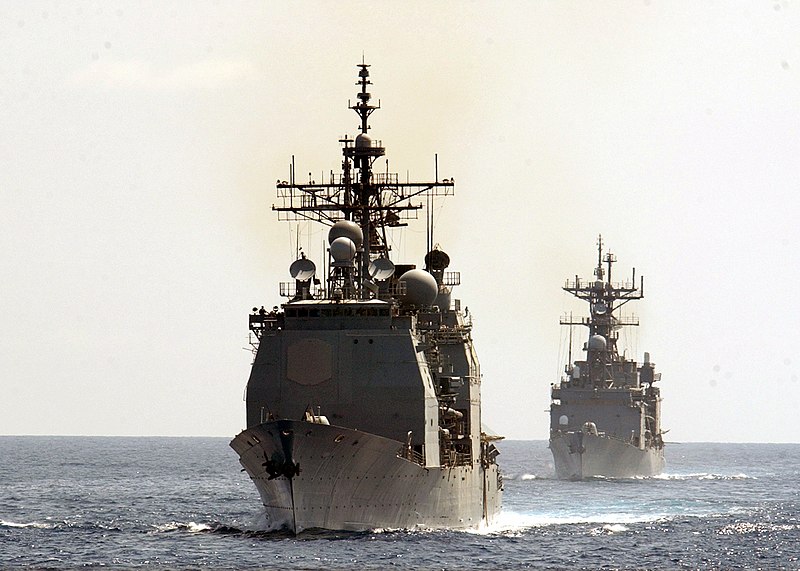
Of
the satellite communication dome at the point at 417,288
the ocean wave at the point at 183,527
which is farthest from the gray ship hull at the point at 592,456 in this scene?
the ocean wave at the point at 183,527

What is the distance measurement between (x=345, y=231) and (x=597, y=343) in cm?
4716

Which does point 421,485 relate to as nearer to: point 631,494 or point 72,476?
point 631,494

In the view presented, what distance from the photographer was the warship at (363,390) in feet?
120

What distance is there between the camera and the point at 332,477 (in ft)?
119

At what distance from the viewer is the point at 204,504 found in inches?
2158

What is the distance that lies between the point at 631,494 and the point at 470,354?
25020mm

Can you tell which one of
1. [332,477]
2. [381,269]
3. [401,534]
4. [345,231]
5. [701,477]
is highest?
[345,231]

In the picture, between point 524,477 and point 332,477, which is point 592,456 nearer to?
point 524,477

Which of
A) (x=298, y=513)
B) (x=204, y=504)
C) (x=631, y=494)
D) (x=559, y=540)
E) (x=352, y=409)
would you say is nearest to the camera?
(x=298, y=513)

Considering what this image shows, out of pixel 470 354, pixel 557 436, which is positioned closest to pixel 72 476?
pixel 557 436

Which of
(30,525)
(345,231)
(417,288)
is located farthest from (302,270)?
(30,525)

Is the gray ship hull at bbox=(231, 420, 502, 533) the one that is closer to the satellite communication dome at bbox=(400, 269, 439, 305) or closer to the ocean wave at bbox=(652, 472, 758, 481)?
the satellite communication dome at bbox=(400, 269, 439, 305)

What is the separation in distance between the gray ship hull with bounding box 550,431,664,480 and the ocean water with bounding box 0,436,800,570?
11.1 metres

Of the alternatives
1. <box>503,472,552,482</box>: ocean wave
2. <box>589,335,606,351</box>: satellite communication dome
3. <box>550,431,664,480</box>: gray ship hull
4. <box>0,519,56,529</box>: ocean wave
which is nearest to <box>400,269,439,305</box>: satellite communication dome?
<box>0,519,56,529</box>: ocean wave
